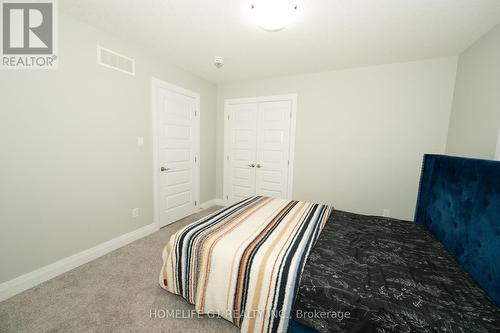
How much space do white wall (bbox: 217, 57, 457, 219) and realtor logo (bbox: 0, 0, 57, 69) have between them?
2755 mm

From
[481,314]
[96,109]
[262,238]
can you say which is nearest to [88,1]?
[96,109]

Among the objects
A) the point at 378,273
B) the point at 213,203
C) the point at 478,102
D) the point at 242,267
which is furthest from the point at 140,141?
the point at 478,102

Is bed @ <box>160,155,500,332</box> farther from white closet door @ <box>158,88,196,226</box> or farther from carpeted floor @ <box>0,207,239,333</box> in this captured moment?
white closet door @ <box>158,88,196,226</box>

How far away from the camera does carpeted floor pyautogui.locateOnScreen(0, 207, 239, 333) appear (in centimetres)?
140

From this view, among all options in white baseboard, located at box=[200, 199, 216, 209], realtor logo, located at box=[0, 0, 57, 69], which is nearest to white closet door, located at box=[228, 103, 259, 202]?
white baseboard, located at box=[200, 199, 216, 209]

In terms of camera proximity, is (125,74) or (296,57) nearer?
(125,74)

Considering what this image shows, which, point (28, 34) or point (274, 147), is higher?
point (28, 34)

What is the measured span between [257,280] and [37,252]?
209 centimetres

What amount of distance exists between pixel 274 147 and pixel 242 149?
0.67 meters

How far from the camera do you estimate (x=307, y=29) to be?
2.04 m

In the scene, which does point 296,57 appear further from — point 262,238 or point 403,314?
point 403,314

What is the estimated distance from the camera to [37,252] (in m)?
1.79

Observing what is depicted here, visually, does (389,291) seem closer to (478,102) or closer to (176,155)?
(478,102)

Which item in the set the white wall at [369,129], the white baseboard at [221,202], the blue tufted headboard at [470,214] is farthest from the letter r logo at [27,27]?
the blue tufted headboard at [470,214]
